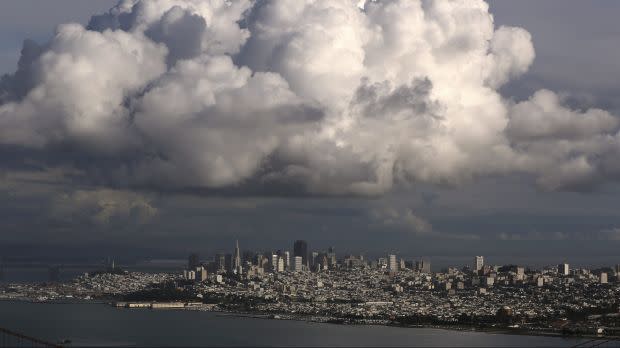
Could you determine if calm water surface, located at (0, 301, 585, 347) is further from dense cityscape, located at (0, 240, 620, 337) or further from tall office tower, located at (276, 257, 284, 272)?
tall office tower, located at (276, 257, 284, 272)

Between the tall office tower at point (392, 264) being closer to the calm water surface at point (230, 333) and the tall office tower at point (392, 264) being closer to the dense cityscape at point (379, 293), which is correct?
the dense cityscape at point (379, 293)

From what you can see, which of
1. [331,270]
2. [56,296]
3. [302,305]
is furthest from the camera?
[331,270]

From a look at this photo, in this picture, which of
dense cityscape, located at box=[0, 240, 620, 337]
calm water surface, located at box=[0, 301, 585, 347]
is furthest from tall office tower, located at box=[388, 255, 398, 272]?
calm water surface, located at box=[0, 301, 585, 347]

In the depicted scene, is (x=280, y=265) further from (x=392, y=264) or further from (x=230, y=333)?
(x=230, y=333)

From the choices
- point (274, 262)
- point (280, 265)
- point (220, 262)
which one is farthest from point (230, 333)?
point (220, 262)

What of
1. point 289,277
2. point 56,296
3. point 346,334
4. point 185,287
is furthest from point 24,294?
point 346,334

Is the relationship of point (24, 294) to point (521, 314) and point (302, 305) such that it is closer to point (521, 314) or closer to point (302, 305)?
point (302, 305)
